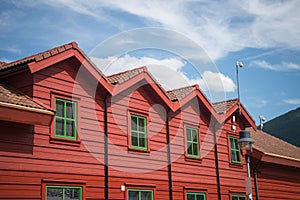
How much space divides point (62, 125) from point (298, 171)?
16922 millimetres

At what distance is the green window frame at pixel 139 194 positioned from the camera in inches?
635

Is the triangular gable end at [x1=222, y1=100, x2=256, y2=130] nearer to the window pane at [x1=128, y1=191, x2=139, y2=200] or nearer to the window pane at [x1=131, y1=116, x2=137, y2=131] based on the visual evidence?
the window pane at [x1=131, y1=116, x2=137, y2=131]

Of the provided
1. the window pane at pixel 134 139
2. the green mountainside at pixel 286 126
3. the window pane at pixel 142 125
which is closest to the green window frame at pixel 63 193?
the window pane at pixel 134 139

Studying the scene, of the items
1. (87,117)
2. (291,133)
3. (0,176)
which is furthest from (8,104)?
(291,133)

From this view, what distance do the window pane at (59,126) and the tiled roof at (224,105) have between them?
9.08 meters

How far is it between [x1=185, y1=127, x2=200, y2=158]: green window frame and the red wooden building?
45 mm

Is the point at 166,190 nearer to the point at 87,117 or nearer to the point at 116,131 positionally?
the point at 116,131

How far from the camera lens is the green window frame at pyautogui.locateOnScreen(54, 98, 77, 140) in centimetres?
1430

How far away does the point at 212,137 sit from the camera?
20.8 metres

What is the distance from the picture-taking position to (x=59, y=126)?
14.3 m

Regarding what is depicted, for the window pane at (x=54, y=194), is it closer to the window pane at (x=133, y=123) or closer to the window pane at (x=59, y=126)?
the window pane at (x=59, y=126)

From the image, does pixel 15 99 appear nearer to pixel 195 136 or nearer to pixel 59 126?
pixel 59 126

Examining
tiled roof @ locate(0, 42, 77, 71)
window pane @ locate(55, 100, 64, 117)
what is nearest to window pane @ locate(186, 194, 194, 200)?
window pane @ locate(55, 100, 64, 117)

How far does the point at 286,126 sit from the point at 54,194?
292ft
